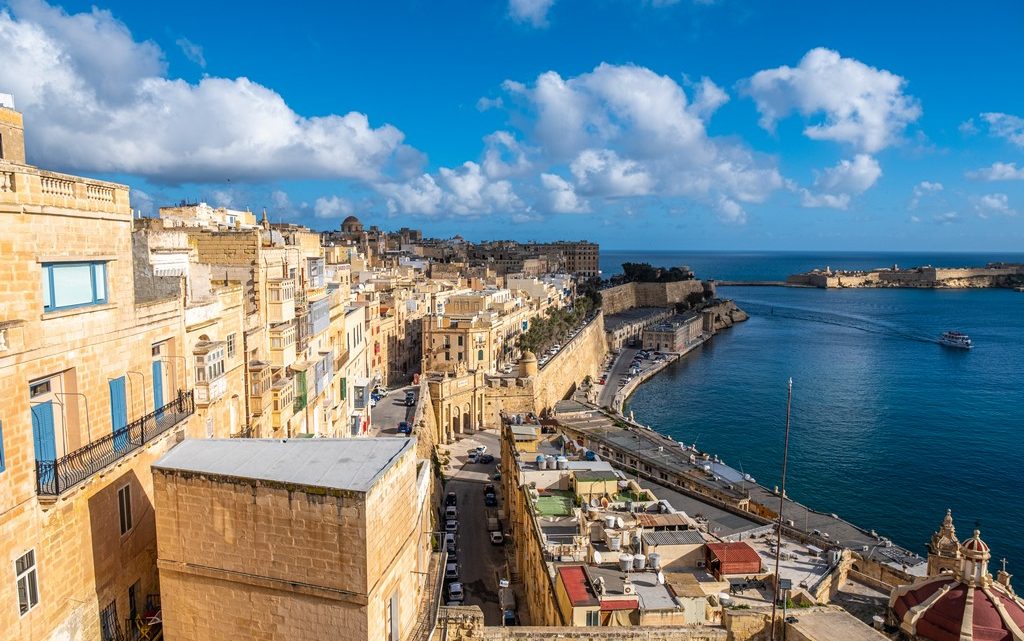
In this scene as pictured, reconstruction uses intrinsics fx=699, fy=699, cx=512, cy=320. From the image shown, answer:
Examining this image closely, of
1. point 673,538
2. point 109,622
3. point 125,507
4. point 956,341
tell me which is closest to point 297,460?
point 125,507

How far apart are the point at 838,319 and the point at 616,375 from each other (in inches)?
2417

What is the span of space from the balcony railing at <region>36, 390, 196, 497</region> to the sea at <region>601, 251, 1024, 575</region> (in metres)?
18.8

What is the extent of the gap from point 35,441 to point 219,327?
5.18 metres

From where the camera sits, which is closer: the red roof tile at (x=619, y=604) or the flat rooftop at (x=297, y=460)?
the flat rooftop at (x=297, y=460)

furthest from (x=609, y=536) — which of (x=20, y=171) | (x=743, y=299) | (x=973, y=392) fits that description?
(x=743, y=299)

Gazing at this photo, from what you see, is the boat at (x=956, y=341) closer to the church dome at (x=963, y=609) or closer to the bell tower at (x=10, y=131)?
the church dome at (x=963, y=609)

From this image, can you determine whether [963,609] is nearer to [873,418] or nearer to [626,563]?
[626,563]

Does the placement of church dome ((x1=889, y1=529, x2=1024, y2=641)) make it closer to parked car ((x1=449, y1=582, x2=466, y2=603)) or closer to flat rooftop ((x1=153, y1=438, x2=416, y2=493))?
flat rooftop ((x1=153, y1=438, x2=416, y2=493))

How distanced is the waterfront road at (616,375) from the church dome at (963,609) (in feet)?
120

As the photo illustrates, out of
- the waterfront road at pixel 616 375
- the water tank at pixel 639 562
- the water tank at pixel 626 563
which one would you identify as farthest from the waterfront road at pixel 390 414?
the waterfront road at pixel 616 375

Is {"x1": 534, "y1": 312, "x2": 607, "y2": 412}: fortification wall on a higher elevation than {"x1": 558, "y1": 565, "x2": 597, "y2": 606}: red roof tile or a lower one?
lower

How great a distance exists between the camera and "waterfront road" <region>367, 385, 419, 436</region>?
2953cm

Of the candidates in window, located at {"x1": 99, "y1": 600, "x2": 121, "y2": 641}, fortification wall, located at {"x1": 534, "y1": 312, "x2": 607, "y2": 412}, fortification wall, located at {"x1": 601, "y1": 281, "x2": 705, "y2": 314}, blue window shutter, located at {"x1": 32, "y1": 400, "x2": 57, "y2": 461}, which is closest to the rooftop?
window, located at {"x1": 99, "y1": 600, "x2": 121, "y2": 641}

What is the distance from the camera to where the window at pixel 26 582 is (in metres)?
7.08
